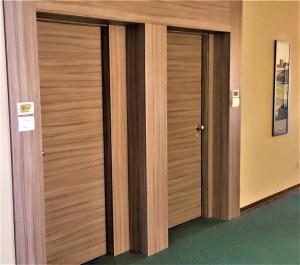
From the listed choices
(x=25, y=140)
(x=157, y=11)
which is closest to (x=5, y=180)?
(x=25, y=140)

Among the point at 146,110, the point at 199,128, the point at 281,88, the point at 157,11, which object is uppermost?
the point at 157,11

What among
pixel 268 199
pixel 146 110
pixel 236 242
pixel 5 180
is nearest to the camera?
pixel 5 180

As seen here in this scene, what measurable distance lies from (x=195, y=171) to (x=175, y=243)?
862mm

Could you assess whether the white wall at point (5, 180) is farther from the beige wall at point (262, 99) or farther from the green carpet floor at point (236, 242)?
the beige wall at point (262, 99)

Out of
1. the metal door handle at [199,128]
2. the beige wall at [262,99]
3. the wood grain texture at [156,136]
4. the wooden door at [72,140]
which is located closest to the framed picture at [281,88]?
the beige wall at [262,99]

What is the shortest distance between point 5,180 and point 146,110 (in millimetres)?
1291

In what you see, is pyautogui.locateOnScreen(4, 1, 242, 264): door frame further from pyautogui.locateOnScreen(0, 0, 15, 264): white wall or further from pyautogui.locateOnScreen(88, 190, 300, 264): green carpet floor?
pyautogui.locateOnScreen(88, 190, 300, 264): green carpet floor

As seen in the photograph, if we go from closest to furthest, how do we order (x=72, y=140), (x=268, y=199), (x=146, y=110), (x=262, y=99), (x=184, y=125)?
(x=72, y=140), (x=146, y=110), (x=184, y=125), (x=262, y=99), (x=268, y=199)

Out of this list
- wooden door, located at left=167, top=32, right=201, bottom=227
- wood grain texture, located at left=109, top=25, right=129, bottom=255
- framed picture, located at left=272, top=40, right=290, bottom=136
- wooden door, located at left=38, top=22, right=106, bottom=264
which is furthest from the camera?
framed picture, located at left=272, top=40, right=290, bottom=136

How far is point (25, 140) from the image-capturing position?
2822 mm

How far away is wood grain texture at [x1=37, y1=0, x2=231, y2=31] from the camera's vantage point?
3.07m

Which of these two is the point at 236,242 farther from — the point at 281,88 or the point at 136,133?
the point at 281,88

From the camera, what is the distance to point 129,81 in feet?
12.2

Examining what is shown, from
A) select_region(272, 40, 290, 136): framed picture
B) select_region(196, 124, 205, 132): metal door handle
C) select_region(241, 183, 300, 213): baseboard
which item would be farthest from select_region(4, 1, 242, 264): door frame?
select_region(272, 40, 290, 136): framed picture
